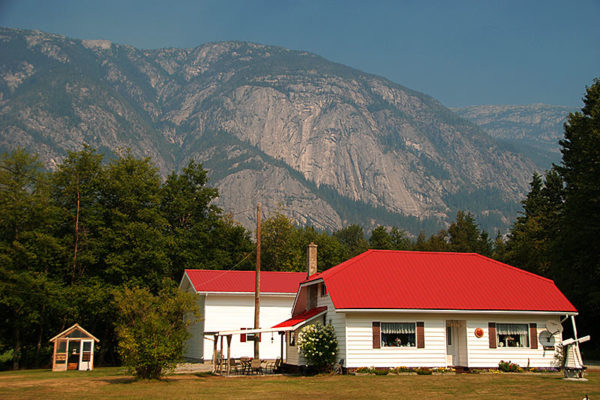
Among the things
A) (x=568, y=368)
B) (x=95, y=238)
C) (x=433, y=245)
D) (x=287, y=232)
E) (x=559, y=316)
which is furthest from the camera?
(x=433, y=245)

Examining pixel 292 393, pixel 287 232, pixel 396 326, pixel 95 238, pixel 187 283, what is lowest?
pixel 292 393

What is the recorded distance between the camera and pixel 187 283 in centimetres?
4400

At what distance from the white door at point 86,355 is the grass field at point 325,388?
898cm

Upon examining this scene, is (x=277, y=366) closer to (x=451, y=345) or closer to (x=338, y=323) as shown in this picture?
(x=338, y=323)

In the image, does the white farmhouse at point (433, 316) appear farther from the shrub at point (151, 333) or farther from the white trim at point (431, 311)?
the shrub at point (151, 333)

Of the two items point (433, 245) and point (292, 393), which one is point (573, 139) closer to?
point (292, 393)

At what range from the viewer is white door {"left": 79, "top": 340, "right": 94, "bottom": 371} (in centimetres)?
3444

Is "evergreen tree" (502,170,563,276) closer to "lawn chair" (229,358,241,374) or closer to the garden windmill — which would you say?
the garden windmill

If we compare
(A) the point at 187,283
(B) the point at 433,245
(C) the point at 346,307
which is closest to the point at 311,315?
(C) the point at 346,307

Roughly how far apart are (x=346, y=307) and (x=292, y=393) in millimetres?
7545

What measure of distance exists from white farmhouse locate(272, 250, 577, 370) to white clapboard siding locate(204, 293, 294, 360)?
9.55 m

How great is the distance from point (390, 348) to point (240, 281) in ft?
56.5

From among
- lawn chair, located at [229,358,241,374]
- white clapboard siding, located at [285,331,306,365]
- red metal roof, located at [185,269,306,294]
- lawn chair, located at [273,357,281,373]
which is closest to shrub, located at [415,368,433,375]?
white clapboard siding, located at [285,331,306,365]

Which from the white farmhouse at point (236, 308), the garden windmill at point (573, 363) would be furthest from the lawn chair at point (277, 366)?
the garden windmill at point (573, 363)
